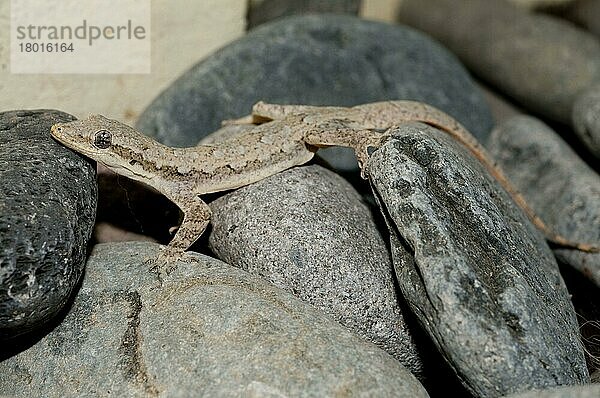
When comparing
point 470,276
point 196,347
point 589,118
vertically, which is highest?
point 589,118

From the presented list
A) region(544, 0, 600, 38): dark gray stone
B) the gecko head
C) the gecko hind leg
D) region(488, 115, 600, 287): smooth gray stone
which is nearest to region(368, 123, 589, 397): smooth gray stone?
the gecko hind leg

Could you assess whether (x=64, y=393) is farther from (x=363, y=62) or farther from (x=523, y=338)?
(x=363, y=62)

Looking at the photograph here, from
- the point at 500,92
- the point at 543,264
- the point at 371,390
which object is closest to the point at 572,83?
the point at 500,92

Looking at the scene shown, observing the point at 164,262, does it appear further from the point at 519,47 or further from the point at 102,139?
the point at 519,47

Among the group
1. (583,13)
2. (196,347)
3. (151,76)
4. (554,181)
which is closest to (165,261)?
(196,347)

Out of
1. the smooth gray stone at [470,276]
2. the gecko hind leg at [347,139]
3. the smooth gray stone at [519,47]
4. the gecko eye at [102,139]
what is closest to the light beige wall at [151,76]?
the gecko eye at [102,139]
